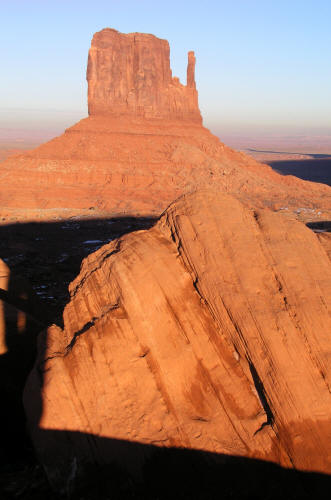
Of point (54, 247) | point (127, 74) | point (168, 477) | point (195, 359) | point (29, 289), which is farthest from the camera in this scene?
point (127, 74)

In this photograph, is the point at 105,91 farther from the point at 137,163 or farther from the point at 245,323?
the point at 245,323

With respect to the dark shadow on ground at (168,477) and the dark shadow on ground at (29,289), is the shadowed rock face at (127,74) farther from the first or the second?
the dark shadow on ground at (168,477)

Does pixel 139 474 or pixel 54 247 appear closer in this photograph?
pixel 139 474

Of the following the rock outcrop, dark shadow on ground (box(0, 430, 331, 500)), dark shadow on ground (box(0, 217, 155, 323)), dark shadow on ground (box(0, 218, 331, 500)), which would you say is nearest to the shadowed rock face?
dark shadow on ground (box(0, 217, 155, 323))

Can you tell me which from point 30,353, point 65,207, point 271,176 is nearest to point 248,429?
point 30,353

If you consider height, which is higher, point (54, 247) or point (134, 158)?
point (134, 158)

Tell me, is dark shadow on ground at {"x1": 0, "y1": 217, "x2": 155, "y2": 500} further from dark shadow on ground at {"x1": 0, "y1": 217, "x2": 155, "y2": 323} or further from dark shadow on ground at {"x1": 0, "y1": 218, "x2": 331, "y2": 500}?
dark shadow on ground at {"x1": 0, "y1": 218, "x2": 331, "y2": 500}

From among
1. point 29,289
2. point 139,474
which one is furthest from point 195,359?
point 29,289

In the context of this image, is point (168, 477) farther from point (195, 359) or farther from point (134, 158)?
point (134, 158)
